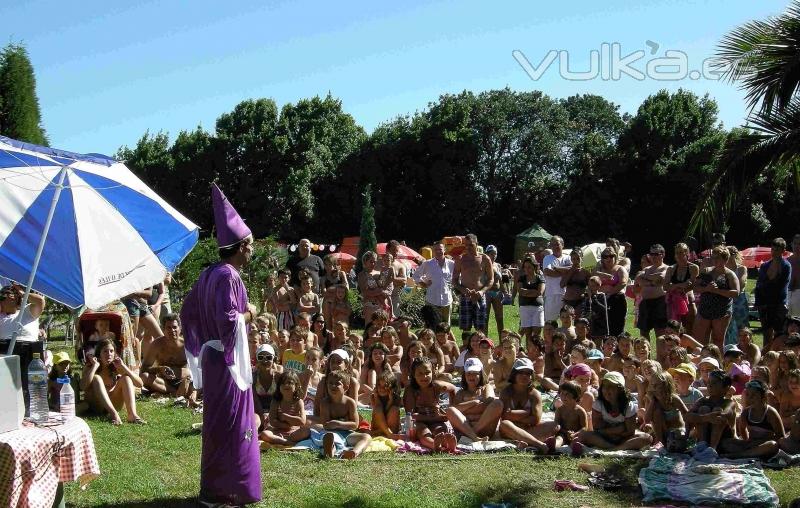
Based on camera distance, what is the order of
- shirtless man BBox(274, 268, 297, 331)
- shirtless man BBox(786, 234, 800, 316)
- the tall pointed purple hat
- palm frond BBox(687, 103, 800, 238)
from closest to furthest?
the tall pointed purple hat → palm frond BBox(687, 103, 800, 238) → shirtless man BBox(786, 234, 800, 316) → shirtless man BBox(274, 268, 297, 331)

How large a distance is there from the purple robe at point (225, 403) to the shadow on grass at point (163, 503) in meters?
0.28

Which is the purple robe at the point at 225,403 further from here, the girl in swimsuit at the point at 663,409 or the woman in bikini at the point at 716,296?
the woman in bikini at the point at 716,296

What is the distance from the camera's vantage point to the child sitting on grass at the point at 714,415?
713cm

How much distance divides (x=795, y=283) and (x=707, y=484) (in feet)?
20.1

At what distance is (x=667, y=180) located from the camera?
124 ft

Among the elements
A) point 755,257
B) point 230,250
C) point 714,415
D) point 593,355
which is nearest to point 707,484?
point 714,415

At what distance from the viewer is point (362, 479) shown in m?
6.58

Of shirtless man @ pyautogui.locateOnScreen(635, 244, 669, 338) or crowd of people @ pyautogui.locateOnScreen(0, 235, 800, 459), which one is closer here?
crowd of people @ pyautogui.locateOnScreen(0, 235, 800, 459)

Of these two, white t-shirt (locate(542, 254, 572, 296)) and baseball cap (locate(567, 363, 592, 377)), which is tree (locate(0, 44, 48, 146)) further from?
baseball cap (locate(567, 363, 592, 377))

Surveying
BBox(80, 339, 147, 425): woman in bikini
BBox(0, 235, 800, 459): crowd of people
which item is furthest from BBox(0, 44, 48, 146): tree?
BBox(80, 339, 147, 425): woman in bikini

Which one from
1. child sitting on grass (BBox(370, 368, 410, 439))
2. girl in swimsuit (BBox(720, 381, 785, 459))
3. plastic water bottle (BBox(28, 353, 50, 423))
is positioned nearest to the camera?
plastic water bottle (BBox(28, 353, 50, 423))

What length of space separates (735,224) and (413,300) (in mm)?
23364

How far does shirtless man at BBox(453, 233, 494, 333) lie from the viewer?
40.6 feet

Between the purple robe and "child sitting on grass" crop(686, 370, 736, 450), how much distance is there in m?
3.47
